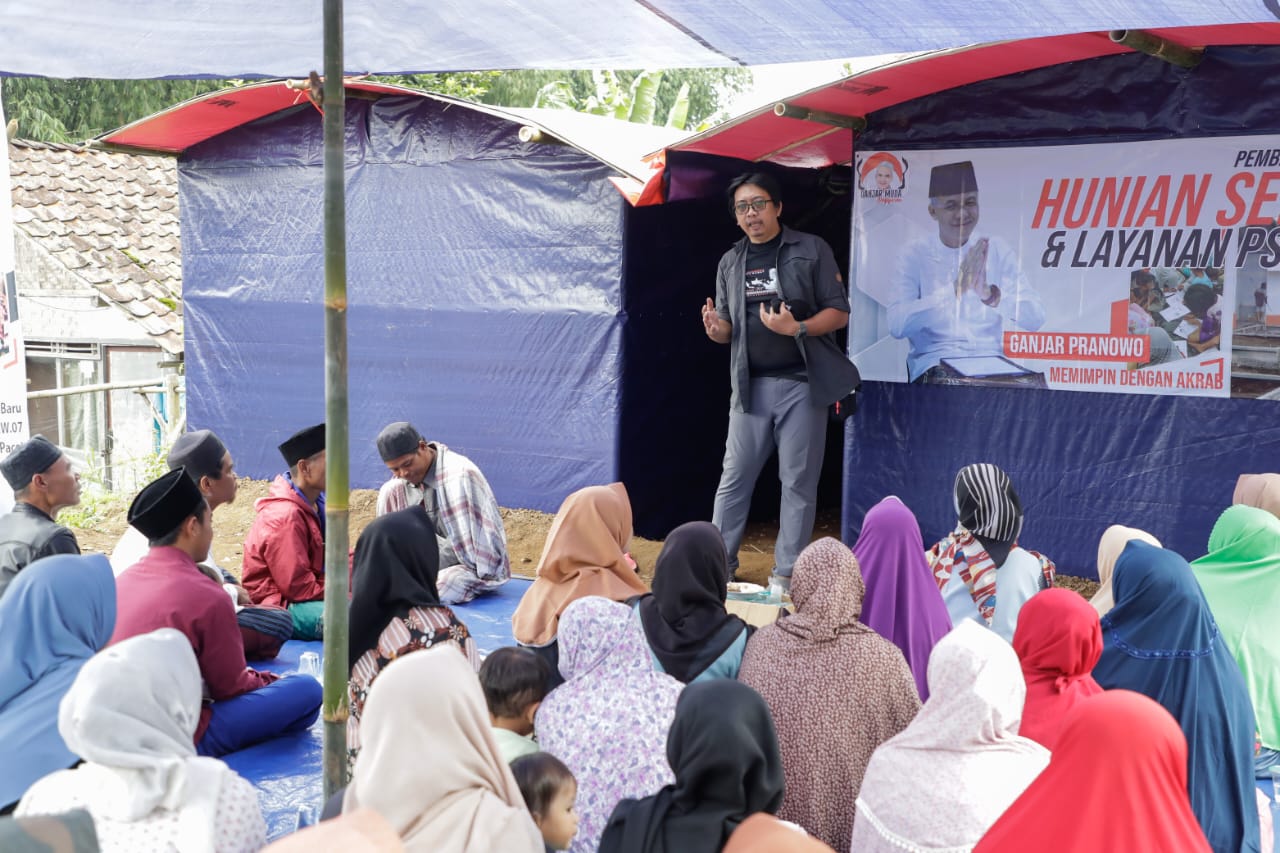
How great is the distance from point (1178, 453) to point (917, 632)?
2.56m

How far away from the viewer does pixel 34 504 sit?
13.8 feet

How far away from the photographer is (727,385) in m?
7.73

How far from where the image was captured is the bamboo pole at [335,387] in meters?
2.88

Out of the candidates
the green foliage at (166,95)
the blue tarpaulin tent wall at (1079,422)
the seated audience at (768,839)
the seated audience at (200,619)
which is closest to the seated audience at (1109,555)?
the blue tarpaulin tent wall at (1079,422)

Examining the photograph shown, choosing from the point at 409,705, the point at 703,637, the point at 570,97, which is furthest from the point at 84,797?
the point at 570,97

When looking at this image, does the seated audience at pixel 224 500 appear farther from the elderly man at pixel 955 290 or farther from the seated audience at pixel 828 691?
the elderly man at pixel 955 290

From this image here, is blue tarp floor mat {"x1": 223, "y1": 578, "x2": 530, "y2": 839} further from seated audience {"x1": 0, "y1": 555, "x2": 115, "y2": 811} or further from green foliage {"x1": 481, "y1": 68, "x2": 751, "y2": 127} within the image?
green foliage {"x1": 481, "y1": 68, "x2": 751, "y2": 127}

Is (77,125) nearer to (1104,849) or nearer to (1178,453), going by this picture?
(1178,453)

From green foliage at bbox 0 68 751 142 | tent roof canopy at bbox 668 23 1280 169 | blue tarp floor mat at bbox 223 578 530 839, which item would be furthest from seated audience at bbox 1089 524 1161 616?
green foliage at bbox 0 68 751 142

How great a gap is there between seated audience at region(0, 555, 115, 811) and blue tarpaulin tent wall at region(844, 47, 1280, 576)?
13.2ft

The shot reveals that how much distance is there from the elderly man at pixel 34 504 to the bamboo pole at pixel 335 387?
1546 millimetres

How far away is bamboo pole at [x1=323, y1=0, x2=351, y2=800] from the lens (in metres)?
2.88

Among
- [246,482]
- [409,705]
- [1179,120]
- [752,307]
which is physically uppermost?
[1179,120]

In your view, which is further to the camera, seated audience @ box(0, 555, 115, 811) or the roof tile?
the roof tile
